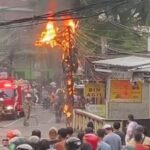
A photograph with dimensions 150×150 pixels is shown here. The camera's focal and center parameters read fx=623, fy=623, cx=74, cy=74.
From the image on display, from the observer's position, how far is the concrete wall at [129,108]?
2097 centimetres

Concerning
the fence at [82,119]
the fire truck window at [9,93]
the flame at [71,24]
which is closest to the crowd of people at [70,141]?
the fence at [82,119]

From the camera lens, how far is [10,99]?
114 feet

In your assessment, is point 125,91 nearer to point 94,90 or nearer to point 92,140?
point 94,90

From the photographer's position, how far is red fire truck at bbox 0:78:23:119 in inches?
1351

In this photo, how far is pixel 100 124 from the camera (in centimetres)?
2130

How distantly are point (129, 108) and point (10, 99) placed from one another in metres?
14.8

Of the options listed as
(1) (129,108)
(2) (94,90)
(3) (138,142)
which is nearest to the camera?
(3) (138,142)

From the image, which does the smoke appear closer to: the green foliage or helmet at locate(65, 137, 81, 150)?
helmet at locate(65, 137, 81, 150)

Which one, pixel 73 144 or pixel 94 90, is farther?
pixel 94 90

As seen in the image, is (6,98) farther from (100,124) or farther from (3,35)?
(3,35)

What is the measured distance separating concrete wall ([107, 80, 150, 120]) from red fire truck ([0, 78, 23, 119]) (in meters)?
13.8

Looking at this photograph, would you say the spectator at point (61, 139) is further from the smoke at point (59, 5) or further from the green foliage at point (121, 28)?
the green foliage at point (121, 28)

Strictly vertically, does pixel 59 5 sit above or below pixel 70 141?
above

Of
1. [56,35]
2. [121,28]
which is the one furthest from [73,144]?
[121,28]
